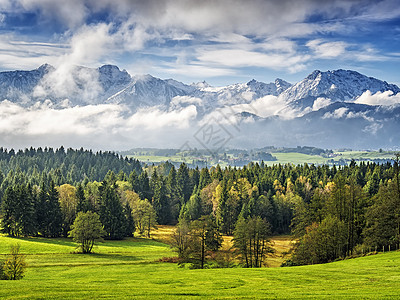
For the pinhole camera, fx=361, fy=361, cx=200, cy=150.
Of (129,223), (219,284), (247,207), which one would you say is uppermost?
(219,284)

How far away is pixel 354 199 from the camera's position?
74.4 meters

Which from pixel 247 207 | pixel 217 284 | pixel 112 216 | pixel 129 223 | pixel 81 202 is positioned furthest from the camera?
pixel 247 207

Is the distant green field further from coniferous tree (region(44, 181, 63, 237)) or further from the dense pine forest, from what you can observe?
coniferous tree (region(44, 181, 63, 237))

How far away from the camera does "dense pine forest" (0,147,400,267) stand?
6706 cm

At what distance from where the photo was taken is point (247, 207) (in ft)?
423

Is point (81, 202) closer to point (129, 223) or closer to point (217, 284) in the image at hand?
point (129, 223)

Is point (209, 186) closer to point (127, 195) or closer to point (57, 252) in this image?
point (127, 195)

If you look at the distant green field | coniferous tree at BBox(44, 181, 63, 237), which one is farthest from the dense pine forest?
the distant green field

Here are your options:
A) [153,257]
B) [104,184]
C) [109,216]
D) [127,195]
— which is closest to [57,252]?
[153,257]

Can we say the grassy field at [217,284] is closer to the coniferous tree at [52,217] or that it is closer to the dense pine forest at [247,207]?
the dense pine forest at [247,207]

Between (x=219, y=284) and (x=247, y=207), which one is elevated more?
(x=219, y=284)

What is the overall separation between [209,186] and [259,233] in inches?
3605

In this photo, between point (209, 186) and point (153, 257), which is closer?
point (153, 257)

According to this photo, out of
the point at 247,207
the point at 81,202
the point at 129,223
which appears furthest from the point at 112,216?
the point at 247,207
